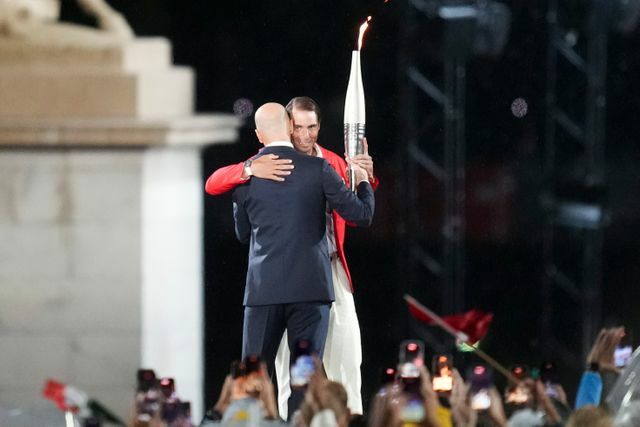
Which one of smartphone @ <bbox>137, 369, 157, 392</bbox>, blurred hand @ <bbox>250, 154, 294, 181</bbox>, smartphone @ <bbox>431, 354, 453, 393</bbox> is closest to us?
smartphone @ <bbox>137, 369, 157, 392</bbox>

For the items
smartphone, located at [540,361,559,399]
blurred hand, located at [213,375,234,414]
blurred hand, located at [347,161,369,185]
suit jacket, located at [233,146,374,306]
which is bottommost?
blurred hand, located at [213,375,234,414]

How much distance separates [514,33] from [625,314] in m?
1.37

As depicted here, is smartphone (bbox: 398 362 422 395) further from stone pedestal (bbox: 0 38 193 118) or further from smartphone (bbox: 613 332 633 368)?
stone pedestal (bbox: 0 38 193 118)

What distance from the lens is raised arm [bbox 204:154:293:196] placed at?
7236 millimetres

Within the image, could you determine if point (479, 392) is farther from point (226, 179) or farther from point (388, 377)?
point (226, 179)

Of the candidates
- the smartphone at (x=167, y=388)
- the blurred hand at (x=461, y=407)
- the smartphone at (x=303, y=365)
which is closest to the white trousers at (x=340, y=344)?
the smartphone at (x=303, y=365)

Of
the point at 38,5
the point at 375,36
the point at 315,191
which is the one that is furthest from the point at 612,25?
the point at 38,5

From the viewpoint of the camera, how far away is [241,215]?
7395 millimetres

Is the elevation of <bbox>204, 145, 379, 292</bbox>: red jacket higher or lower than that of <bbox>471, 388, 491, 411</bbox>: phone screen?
higher

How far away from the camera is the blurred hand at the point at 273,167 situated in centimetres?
723

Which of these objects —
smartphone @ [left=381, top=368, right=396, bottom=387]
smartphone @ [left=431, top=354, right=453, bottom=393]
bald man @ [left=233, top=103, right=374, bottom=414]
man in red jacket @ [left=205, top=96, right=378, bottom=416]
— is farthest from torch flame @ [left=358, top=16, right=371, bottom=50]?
smartphone @ [left=381, top=368, right=396, bottom=387]

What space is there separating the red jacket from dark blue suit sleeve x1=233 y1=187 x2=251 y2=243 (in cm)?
4

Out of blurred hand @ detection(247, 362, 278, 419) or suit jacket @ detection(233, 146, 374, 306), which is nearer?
blurred hand @ detection(247, 362, 278, 419)

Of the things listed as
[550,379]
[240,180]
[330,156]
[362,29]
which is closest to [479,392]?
[550,379]
